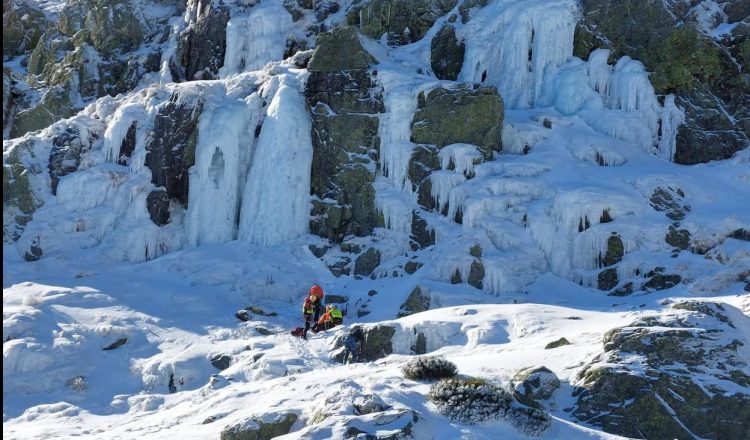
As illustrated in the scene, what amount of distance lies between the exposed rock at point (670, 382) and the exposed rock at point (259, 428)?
5.17 m

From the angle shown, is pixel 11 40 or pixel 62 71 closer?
pixel 62 71

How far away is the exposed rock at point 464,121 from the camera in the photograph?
3247 centimetres

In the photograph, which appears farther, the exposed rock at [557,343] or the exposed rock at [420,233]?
the exposed rock at [420,233]

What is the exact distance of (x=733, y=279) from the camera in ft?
81.8

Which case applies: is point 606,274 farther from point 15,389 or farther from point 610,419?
point 15,389

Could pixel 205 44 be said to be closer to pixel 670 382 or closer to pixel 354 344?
pixel 354 344

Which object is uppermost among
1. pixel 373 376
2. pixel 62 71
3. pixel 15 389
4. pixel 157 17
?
pixel 157 17

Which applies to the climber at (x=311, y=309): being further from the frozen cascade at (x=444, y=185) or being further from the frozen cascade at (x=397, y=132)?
the frozen cascade at (x=397, y=132)

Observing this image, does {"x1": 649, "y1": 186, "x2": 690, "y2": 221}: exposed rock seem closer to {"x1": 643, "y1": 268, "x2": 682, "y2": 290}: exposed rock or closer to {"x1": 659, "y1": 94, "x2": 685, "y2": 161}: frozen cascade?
{"x1": 643, "y1": 268, "x2": 682, "y2": 290}: exposed rock

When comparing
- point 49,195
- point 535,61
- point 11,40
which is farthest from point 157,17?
point 535,61

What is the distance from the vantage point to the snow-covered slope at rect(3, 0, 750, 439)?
2216cm

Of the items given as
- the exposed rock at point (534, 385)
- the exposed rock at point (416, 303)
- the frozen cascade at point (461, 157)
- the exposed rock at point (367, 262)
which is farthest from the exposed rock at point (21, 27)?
the exposed rock at point (534, 385)

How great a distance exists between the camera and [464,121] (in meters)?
32.6

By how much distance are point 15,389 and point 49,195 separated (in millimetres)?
14418
